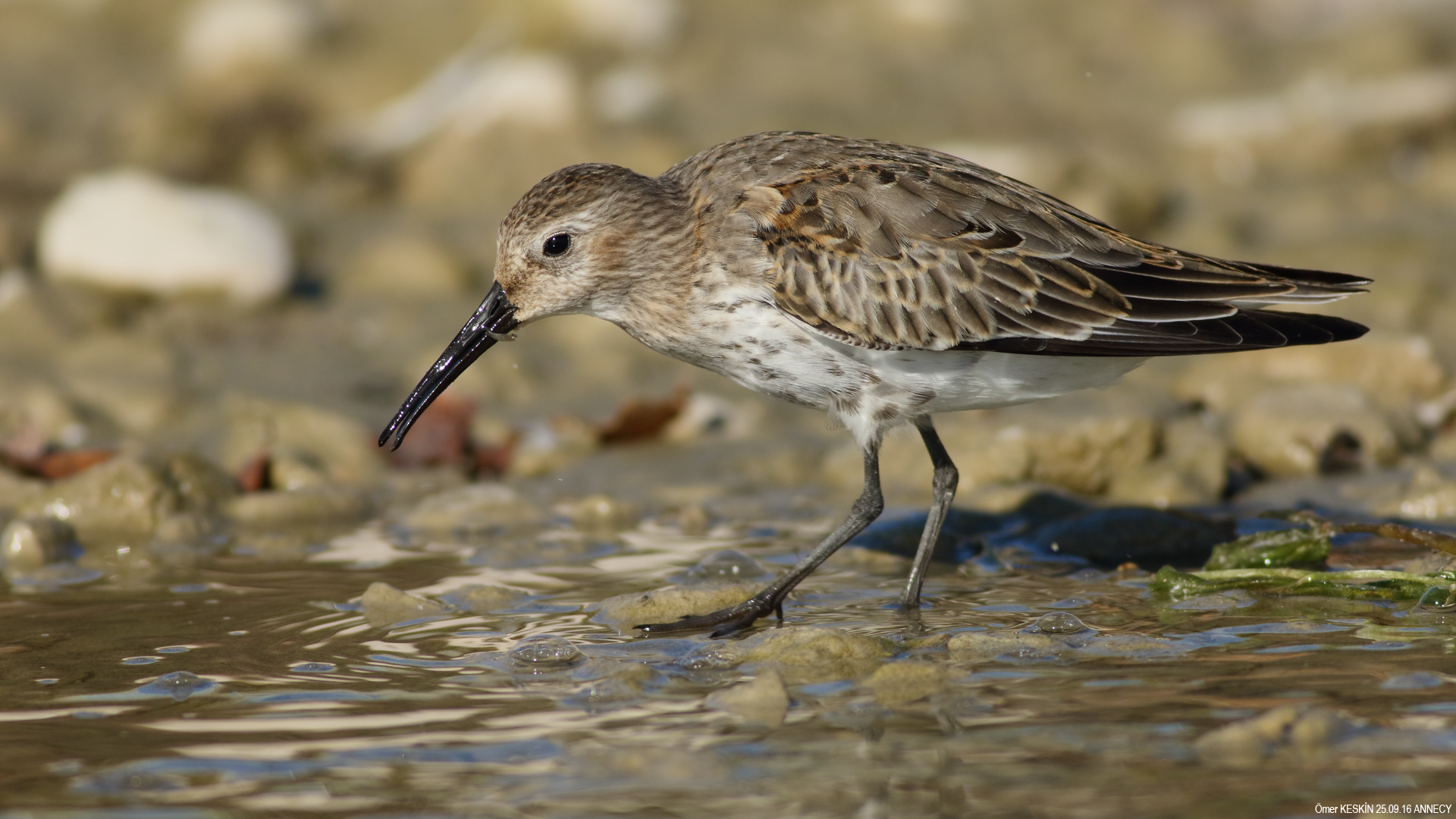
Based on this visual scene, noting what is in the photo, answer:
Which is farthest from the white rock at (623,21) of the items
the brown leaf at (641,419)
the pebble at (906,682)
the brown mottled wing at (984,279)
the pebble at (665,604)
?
the pebble at (906,682)

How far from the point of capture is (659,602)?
5.90m

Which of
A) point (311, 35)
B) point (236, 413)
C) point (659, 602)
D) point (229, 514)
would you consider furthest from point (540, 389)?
point (311, 35)

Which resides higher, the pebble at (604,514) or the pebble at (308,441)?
the pebble at (308,441)

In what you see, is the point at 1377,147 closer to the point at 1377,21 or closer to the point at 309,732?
the point at 1377,21

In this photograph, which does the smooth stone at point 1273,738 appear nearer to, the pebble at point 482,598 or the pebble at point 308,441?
the pebble at point 482,598

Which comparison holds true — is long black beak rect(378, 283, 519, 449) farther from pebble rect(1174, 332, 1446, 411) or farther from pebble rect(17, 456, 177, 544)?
pebble rect(1174, 332, 1446, 411)

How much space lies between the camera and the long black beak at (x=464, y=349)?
21.3ft

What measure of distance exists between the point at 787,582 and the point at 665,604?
0.48 m

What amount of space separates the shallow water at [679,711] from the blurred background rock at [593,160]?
1665 millimetres

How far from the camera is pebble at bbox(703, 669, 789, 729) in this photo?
15.1 feet

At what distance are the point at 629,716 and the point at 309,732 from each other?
921 millimetres

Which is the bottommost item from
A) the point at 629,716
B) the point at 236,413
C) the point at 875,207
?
the point at 629,716

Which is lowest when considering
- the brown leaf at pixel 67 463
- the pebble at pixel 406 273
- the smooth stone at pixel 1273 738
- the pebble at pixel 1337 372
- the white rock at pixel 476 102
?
the smooth stone at pixel 1273 738

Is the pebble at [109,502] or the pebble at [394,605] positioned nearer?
the pebble at [394,605]
